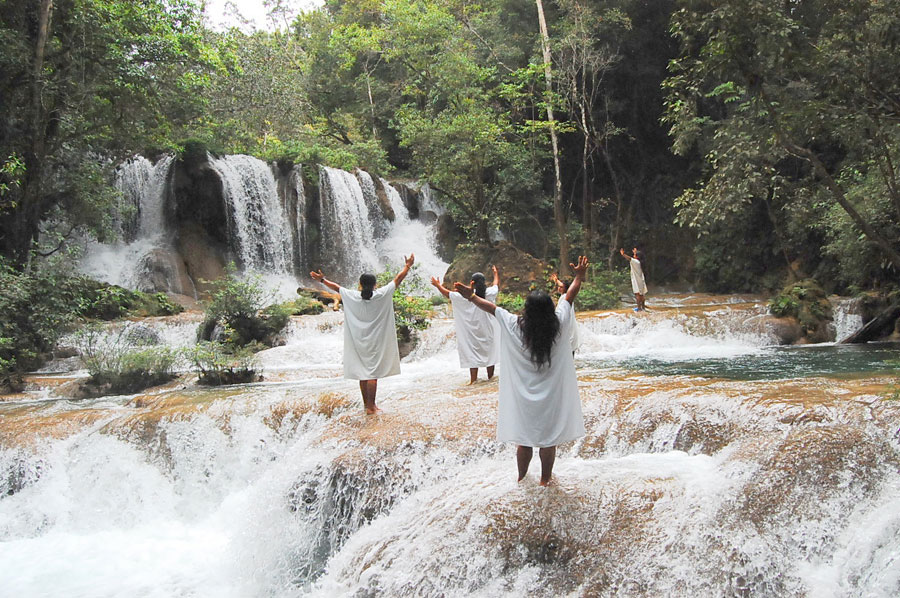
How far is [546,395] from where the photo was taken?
459 centimetres

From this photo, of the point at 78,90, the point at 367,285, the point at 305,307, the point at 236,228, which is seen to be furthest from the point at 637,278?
the point at 78,90

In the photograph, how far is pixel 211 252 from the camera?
21.8 m

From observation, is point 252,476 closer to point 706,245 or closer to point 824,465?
point 824,465

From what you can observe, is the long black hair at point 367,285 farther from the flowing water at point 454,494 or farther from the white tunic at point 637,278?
the white tunic at point 637,278

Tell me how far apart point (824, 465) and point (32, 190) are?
14989 mm

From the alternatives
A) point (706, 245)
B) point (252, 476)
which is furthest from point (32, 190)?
point (706, 245)

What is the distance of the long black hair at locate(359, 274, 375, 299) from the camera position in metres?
6.58

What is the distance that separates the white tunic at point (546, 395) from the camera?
4578mm

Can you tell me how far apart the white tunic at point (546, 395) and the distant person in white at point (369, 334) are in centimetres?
236

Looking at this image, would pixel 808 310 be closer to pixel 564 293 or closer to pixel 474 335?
pixel 474 335

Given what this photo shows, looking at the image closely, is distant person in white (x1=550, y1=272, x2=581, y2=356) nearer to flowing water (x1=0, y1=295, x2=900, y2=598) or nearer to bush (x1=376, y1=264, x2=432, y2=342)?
flowing water (x1=0, y1=295, x2=900, y2=598)

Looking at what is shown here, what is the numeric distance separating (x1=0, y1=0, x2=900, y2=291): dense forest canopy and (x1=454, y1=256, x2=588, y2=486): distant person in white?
17.9 feet

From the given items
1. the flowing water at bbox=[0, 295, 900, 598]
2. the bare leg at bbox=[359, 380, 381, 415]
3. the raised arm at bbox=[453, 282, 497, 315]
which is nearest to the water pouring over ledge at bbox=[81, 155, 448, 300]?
Result: the flowing water at bbox=[0, 295, 900, 598]

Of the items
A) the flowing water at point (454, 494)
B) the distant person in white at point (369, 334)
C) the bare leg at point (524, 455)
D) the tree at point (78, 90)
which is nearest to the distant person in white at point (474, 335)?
the flowing water at point (454, 494)
